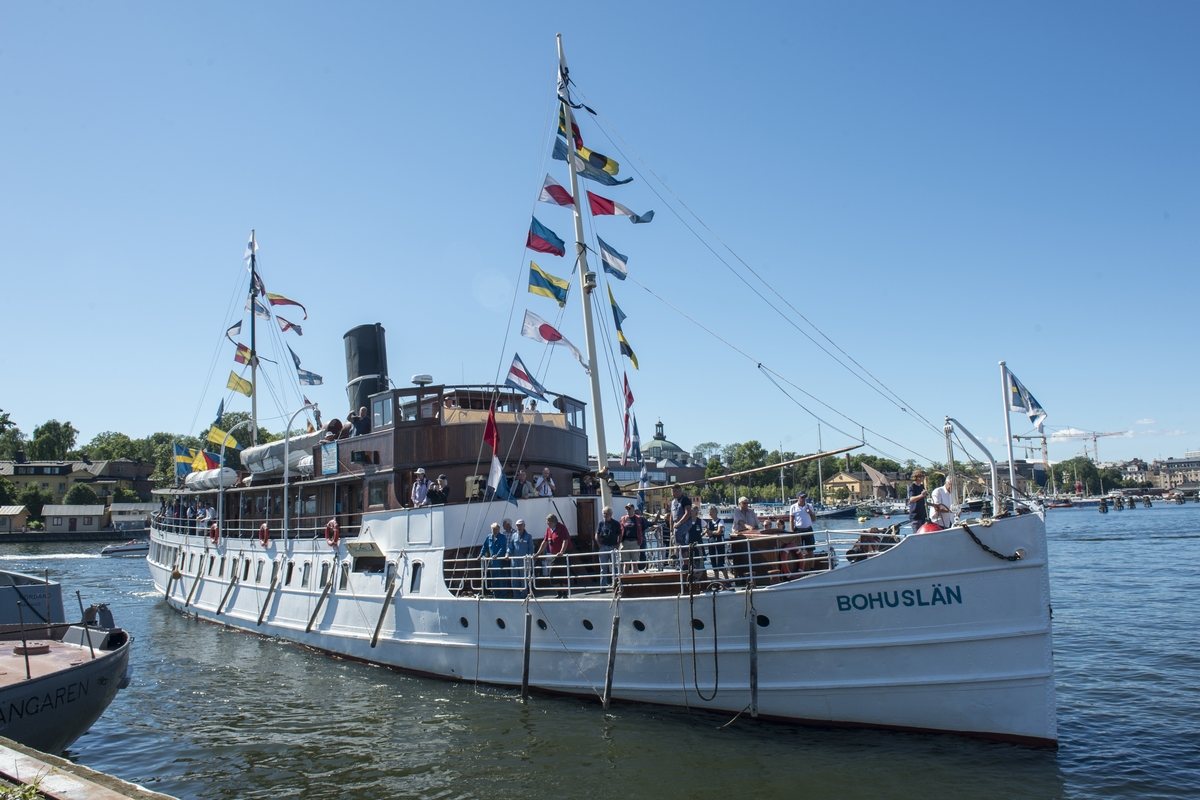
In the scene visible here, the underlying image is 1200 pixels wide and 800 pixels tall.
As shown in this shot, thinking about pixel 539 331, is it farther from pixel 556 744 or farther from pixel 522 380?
pixel 556 744

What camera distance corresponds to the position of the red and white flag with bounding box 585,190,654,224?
15172 millimetres

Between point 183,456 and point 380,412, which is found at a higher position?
point 380,412

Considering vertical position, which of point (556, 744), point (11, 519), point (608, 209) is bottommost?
point (556, 744)

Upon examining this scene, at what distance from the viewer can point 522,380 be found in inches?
607

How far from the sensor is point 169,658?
19.8 metres

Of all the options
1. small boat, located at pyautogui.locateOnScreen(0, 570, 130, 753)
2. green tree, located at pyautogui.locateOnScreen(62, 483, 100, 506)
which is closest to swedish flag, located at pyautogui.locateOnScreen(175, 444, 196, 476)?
small boat, located at pyautogui.locateOnScreen(0, 570, 130, 753)

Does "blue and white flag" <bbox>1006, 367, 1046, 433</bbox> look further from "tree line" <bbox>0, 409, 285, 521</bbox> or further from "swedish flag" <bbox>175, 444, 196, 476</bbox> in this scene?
"tree line" <bbox>0, 409, 285, 521</bbox>

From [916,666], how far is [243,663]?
15.2m

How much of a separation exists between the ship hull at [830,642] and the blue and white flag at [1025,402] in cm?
386

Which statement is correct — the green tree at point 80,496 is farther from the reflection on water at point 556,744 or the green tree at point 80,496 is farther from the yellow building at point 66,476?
the reflection on water at point 556,744

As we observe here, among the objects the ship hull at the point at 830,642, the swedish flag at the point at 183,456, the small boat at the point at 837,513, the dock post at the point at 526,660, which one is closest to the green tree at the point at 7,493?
the swedish flag at the point at 183,456

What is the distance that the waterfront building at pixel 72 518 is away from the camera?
8088cm

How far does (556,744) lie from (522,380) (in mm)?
6672

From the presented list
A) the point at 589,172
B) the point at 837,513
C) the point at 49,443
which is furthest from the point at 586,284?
the point at 49,443
